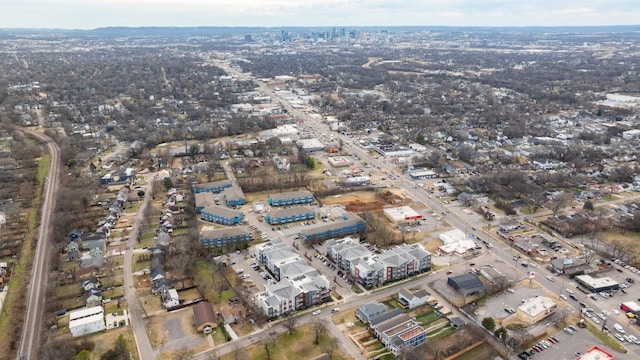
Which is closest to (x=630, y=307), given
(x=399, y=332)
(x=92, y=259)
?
(x=399, y=332)

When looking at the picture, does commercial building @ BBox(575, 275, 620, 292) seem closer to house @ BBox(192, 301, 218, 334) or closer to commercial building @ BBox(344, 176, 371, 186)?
commercial building @ BBox(344, 176, 371, 186)

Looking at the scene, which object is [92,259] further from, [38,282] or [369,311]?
[369,311]

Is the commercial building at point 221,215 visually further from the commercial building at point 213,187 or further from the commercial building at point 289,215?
the commercial building at point 213,187

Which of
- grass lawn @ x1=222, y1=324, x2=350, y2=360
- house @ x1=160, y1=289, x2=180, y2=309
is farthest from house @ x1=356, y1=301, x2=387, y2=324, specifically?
house @ x1=160, y1=289, x2=180, y2=309

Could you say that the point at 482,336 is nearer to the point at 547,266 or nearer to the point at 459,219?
the point at 547,266

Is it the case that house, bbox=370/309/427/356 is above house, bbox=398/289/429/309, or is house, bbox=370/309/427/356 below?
above

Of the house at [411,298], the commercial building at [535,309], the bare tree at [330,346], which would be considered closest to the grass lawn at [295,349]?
the bare tree at [330,346]
